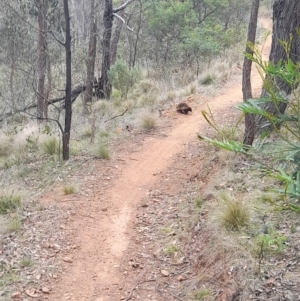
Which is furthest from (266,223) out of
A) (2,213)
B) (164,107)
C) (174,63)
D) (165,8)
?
(165,8)

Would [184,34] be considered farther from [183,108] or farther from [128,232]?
[128,232]

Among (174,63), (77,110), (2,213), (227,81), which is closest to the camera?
(2,213)

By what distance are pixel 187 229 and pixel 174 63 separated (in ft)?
43.7

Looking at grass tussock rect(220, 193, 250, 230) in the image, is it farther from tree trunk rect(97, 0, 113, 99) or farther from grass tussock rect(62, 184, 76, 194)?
tree trunk rect(97, 0, 113, 99)

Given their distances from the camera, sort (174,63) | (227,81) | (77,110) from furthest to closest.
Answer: (174,63)
(77,110)
(227,81)

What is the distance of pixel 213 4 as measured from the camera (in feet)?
66.4

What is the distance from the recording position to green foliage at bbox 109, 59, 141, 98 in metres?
13.1

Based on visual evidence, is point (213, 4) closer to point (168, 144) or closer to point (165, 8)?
point (165, 8)

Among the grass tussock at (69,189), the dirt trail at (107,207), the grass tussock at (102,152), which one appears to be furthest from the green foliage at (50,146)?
the grass tussock at (69,189)

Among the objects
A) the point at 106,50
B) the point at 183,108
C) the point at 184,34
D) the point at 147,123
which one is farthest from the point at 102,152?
the point at 184,34

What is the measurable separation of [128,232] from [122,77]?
892 centimetres

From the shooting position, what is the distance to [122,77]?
13453 mm

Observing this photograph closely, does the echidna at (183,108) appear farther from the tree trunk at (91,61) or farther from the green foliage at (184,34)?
the green foliage at (184,34)

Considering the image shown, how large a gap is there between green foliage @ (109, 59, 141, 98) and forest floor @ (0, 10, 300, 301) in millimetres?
5405
